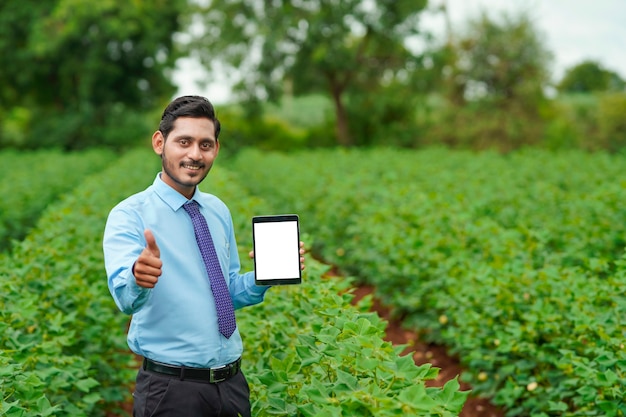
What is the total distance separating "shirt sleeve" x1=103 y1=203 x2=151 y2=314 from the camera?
2428 millimetres

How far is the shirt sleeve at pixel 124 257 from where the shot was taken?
7.97 feet

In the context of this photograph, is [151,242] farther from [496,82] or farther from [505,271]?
[496,82]

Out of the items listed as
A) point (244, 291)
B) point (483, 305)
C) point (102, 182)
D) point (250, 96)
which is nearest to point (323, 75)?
point (250, 96)

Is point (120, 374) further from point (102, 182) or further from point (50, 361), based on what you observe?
point (102, 182)

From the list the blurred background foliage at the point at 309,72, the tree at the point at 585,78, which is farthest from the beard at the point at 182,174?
the tree at the point at 585,78

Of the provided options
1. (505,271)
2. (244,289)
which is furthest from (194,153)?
(505,271)

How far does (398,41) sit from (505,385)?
91.9 ft

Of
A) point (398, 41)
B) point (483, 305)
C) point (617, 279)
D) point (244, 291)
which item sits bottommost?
point (483, 305)

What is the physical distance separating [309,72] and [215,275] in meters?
30.5

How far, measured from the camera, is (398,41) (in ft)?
104

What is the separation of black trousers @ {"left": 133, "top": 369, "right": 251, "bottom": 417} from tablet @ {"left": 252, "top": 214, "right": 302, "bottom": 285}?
458 mm

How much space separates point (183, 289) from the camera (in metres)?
2.73

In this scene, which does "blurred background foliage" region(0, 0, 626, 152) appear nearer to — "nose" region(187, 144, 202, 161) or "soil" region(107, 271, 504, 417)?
"soil" region(107, 271, 504, 417)

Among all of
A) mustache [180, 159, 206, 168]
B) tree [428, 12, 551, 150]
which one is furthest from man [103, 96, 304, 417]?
tree [428, 12, 551, 150]
